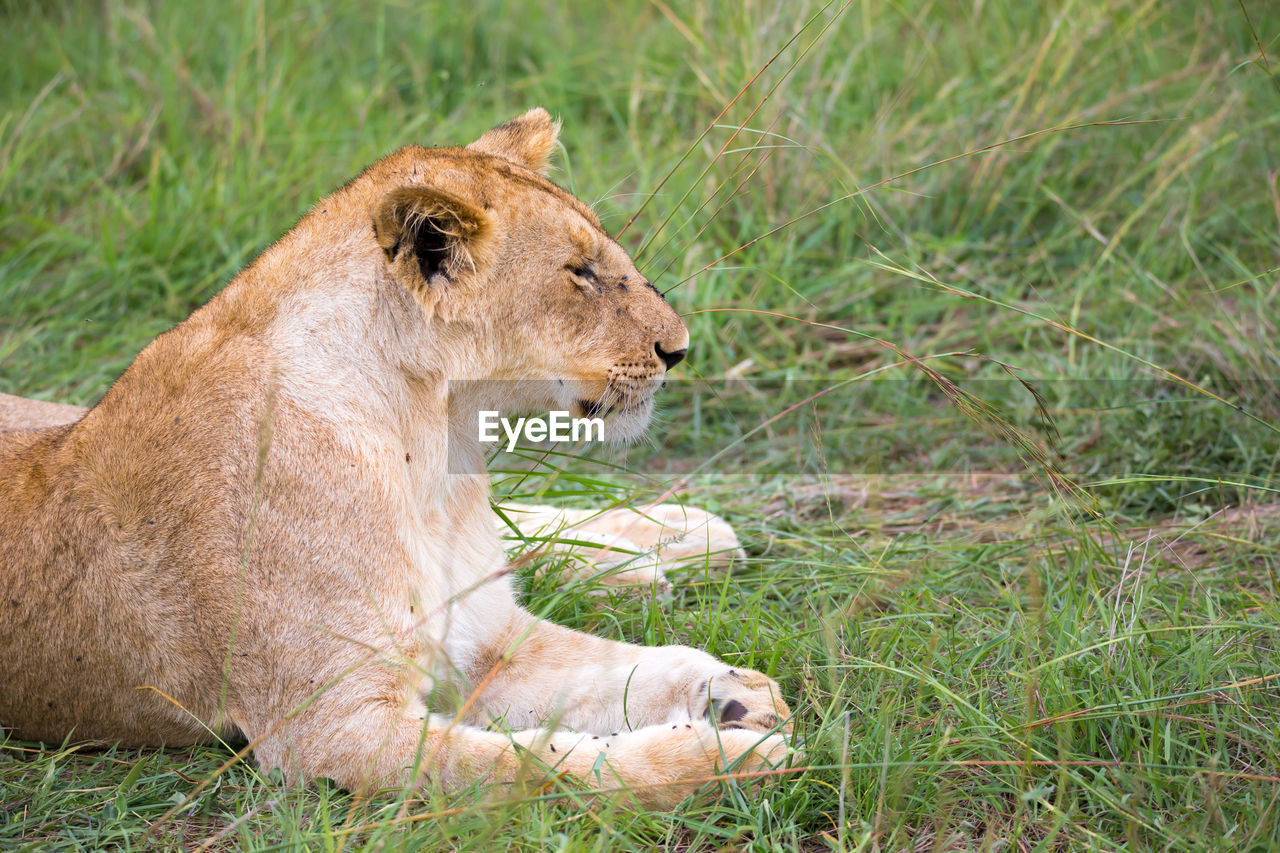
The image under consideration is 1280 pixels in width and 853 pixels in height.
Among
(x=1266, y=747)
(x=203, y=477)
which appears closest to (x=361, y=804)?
(x=203, y=477)

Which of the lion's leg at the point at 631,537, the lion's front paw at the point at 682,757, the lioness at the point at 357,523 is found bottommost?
the lion's leg at the point at 631,537

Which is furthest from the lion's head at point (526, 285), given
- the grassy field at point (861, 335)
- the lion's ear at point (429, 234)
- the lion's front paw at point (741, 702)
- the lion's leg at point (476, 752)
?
Result: the lion's leg at point (476, 752)

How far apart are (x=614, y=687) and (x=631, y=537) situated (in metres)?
1.00

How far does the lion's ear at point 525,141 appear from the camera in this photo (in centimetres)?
301

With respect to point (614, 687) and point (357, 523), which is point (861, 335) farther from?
point (357, 523)

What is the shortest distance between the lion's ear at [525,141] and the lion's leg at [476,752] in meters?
1.37

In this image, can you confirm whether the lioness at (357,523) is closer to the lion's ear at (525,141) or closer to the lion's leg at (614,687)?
the lion's leg at (614,687)

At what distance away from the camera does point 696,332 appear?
188 inches

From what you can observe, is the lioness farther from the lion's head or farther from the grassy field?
the grassy field

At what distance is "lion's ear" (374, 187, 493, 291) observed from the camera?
2410 millimetres

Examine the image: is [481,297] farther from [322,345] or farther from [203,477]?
[203,477]

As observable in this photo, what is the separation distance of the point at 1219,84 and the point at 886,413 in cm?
272

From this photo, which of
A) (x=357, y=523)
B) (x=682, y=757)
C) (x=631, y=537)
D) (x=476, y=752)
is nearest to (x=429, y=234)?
(x=357, y=523)

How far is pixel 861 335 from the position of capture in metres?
3.50
